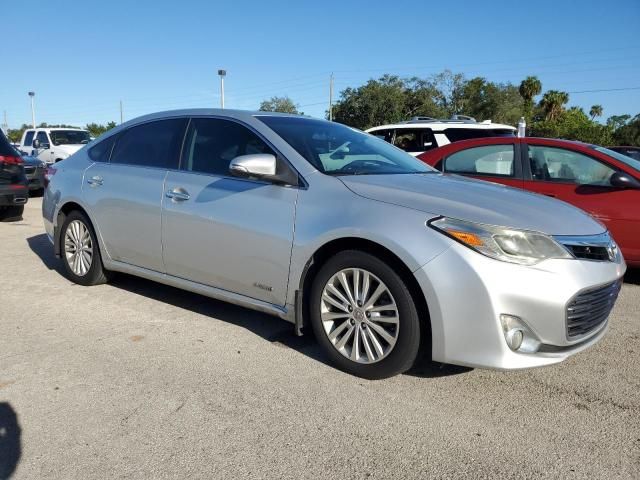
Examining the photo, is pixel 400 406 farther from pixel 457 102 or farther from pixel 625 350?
pixel 457 102

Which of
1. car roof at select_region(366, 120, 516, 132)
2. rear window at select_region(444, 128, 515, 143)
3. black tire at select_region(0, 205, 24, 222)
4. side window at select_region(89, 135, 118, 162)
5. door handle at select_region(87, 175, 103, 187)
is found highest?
car roof at select_region(366, 120, 516, 132)

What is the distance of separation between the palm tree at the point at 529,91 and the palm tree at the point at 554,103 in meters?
1.95

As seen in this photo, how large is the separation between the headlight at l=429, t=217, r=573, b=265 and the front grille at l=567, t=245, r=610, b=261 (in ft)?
0.28

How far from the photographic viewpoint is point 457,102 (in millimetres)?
57656

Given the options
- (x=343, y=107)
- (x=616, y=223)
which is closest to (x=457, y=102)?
(x=343, y=107)

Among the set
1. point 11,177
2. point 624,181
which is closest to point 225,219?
point 624,181

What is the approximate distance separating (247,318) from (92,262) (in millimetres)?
1636

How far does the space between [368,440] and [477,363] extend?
0.71 metres

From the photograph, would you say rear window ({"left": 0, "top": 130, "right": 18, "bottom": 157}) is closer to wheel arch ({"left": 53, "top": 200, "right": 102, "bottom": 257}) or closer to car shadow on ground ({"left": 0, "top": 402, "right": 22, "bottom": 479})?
wheel arch ({"left": 53, "top": 200, "right": 102, "bottom": 257})

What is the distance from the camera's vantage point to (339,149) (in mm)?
4000

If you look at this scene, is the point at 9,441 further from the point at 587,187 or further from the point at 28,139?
the point at 28,139

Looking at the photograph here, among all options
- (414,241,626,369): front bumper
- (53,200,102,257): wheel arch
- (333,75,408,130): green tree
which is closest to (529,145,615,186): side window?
(414,241,626,369): front bumper

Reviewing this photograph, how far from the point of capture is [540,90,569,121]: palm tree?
2056 inches

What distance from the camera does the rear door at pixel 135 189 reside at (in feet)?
14.2
